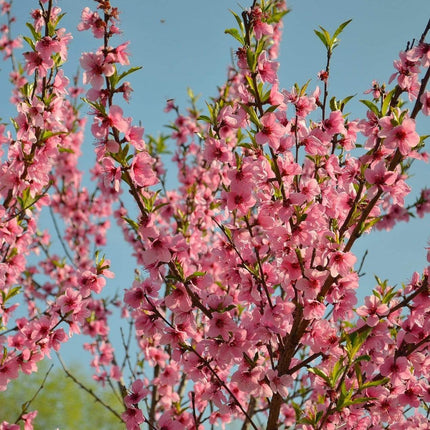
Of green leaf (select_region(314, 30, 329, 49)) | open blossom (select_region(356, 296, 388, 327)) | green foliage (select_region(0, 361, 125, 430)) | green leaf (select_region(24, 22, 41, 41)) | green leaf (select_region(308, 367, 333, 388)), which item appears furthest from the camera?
green foliage (select_region(0, 361, 125, 430))

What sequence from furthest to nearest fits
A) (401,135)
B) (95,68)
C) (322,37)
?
(322,37) → (401,135) → (95,68)

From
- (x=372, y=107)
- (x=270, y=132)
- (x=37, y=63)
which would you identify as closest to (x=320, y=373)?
(x=270, y=132)

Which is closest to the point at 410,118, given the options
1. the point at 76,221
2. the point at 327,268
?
the point at 327,268

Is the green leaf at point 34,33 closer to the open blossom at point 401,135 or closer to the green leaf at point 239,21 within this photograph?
the green leaf at point 239,21

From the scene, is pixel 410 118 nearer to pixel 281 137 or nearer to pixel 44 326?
pixel 281 137

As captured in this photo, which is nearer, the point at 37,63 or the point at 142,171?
the point at 142,171

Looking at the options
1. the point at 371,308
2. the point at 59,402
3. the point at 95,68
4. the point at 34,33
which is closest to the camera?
the point at 95,68

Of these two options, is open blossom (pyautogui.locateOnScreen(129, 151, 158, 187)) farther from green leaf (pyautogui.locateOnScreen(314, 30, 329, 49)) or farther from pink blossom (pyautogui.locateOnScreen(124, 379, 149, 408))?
green leaf (pyautogui.locateOnScreen(314, 30, 329, 49))

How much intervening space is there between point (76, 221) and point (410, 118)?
7456 millimetres

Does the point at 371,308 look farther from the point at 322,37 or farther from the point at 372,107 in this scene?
the point at 322,37

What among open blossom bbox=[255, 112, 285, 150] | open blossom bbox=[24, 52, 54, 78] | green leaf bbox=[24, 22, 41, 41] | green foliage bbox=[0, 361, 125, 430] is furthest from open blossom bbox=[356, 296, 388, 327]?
green foliage bbox=[0, 361, 125, 430]

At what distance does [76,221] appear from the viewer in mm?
9172

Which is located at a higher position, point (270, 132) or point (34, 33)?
point (34, 33)

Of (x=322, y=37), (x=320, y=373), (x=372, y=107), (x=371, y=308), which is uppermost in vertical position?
(x=322, y=37)
